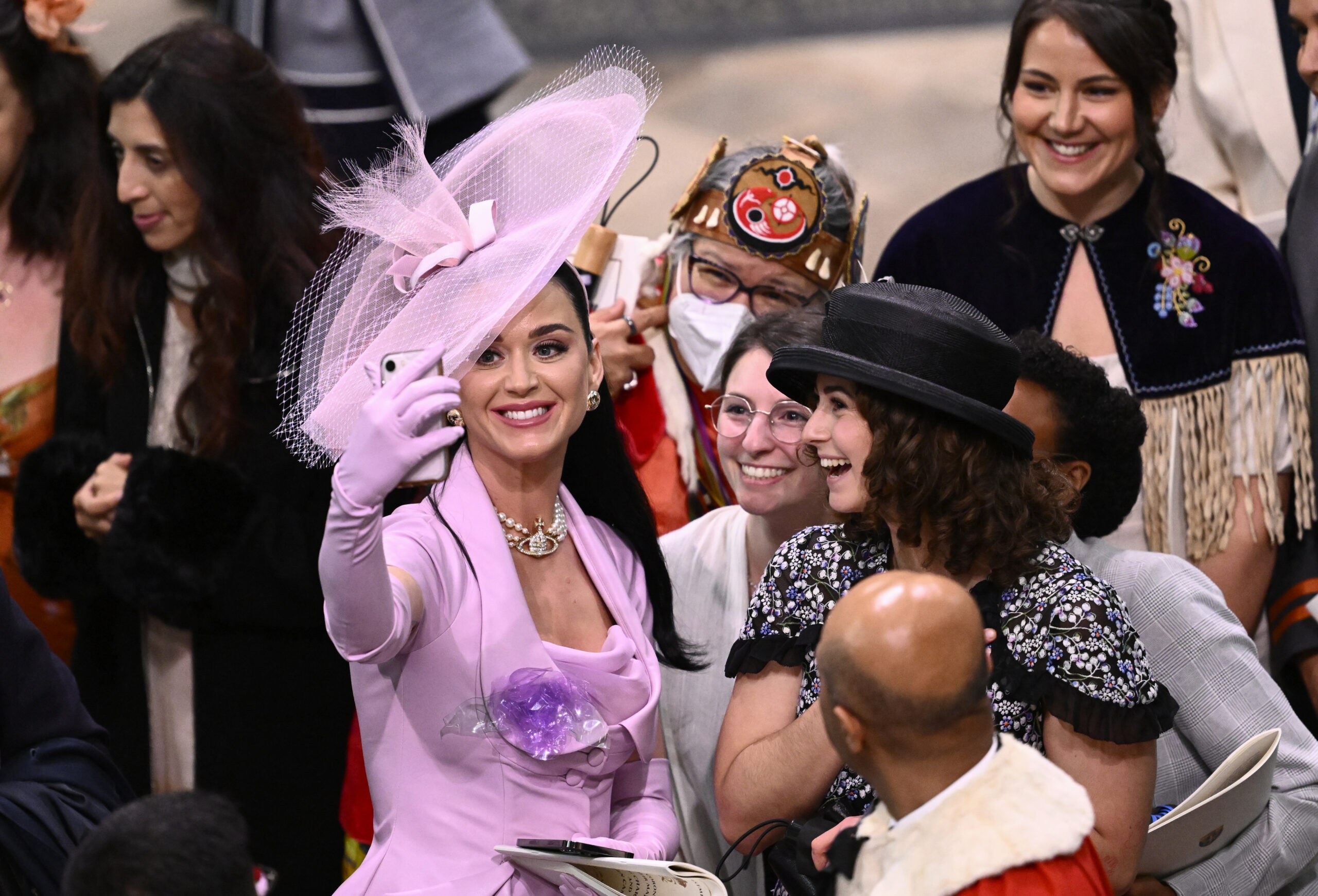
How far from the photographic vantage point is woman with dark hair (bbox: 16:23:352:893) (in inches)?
125

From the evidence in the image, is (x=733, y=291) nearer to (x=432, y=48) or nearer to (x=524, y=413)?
(x=524, y=413)

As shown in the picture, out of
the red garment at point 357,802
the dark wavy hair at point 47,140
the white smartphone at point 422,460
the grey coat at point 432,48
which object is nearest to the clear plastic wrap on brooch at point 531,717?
the white smartphone at point 422,460

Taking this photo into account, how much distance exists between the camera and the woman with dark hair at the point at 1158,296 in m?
3.19

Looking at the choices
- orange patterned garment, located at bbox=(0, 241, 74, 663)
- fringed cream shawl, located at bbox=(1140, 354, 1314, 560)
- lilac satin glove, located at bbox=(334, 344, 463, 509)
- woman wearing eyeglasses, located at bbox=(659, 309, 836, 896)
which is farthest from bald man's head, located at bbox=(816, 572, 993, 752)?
orange patterned garment, located at bbox=(0, 241, 74, 663)

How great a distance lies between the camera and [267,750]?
3312mm

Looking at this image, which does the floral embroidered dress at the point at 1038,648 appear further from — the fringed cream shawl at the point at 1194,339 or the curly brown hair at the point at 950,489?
the fringed cream shawl at the point at 1194,339

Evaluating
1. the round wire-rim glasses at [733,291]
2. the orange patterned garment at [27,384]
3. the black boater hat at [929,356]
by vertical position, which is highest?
the black boater hat at [929,356]

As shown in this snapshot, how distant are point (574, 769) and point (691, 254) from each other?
1470 millimetres

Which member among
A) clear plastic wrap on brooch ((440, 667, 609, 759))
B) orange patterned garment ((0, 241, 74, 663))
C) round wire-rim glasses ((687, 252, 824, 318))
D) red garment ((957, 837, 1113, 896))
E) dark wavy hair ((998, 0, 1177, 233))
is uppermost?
dark wavy hair ((998, 0, 1177, 233))

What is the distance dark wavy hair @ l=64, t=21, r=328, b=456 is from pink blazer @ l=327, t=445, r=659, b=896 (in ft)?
3.88

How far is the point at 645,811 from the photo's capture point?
2307 millimetres

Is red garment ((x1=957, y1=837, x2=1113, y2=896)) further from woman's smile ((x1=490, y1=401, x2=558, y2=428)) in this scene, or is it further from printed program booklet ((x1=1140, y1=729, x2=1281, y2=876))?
woman's smile ((x1=490, y1=401, x2=558, y2=428))

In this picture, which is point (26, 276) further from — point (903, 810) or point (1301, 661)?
point (1301, 661)

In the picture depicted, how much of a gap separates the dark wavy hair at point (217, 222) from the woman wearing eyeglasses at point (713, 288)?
0.74 m
